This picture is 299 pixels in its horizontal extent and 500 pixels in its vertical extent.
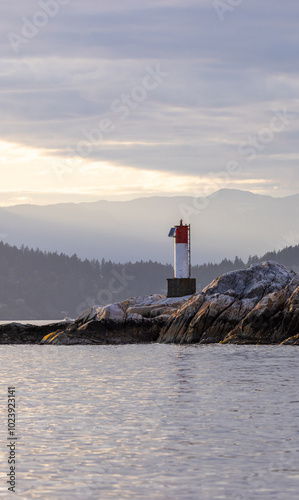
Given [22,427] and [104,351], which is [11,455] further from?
[104,351]

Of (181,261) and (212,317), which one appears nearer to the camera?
(212,317)

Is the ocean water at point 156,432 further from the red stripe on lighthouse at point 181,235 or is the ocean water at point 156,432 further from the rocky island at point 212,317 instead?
the red stripe on lighthouse at point 181,235

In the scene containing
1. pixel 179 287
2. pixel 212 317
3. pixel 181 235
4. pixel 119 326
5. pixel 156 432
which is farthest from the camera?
pixel 181 235

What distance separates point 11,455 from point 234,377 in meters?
19.5

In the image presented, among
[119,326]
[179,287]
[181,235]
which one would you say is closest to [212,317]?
[119,326]

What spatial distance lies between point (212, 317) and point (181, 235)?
12.9 m

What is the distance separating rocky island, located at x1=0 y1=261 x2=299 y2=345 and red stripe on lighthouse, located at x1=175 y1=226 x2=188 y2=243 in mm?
5095

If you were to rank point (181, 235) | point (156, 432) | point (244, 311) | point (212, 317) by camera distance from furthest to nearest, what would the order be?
1. point (181, 235)
2. point (212, 317)
3. point (244, 311)
4. point (156, 432)

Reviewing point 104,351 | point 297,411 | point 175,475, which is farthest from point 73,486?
point 104,351

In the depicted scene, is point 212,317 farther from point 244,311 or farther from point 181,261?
point 181,261

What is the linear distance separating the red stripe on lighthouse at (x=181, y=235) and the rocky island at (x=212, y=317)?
510cm

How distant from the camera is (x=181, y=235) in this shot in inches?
2667

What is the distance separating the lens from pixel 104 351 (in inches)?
2243

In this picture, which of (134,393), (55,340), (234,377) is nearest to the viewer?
(134,393)
